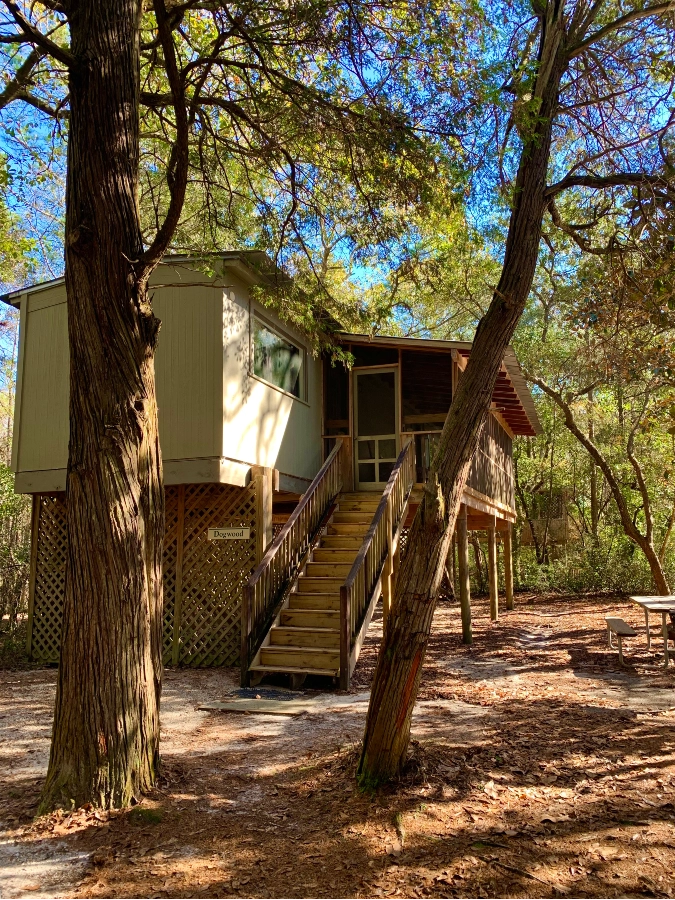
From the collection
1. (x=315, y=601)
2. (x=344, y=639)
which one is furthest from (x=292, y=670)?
(x=315, y=601)

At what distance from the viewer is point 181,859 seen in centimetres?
377

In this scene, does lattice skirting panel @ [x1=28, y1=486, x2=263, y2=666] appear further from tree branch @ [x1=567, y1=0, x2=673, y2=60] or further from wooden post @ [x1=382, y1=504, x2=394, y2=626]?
tree branch @ [x1=567, y1=0, x2=673, y2=60]

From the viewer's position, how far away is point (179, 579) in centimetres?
1059

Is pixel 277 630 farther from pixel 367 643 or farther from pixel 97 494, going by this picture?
pixel 97 494

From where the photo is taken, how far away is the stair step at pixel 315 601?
31.1ft

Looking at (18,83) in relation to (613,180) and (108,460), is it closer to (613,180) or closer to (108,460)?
(108,460)

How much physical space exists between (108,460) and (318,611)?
5255 mm

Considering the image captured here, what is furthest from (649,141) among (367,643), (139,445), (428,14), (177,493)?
(367,643)

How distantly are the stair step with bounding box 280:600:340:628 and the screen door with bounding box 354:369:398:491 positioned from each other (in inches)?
165

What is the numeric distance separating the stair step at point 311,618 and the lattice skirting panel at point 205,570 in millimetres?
1275

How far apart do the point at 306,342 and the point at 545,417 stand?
14644mm

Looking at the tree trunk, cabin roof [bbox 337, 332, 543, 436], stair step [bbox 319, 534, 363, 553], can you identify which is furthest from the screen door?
the tree trunk

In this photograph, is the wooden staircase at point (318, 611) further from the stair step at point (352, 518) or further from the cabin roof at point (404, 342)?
the cabin roof at point (404, 342)

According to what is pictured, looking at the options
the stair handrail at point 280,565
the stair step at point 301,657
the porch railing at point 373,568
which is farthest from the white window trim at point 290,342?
the stair step at point 301,657
